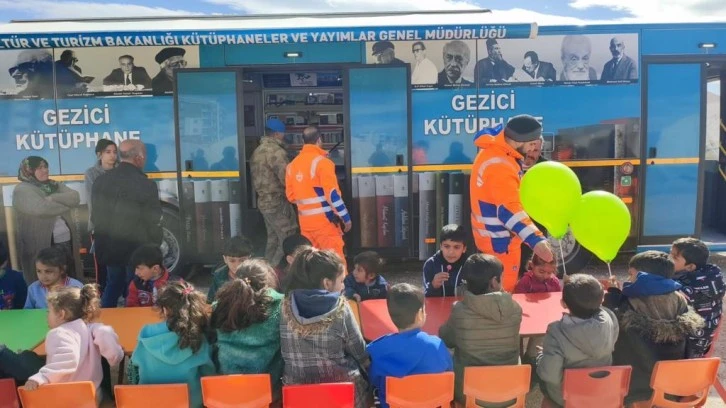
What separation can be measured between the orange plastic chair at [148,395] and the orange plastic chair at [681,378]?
6.47ft

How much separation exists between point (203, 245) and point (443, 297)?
9.64ft

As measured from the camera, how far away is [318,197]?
480 cm

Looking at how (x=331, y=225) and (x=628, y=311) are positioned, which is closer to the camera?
(x=628, y=311)

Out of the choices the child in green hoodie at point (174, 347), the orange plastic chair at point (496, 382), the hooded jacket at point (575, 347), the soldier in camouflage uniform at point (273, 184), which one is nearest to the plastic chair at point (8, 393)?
the child in green hoodie at point (174, 347)

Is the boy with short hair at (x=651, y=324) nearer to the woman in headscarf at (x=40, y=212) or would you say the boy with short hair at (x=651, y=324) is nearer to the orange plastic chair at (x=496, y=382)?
the orange plastic chair at (x=496, y=382)

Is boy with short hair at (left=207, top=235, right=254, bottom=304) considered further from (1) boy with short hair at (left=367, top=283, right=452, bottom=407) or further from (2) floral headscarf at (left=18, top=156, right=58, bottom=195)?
(2) floral headscarf at (left=18, top=156, right=58, bottom=195)

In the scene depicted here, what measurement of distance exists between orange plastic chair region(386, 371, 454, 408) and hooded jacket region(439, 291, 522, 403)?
1.12 feet

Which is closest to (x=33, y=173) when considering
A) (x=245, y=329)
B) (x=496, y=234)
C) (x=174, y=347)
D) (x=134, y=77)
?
(x=134, y=77)

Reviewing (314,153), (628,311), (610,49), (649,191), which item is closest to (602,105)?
(610,49)

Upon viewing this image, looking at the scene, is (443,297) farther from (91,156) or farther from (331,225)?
(91,156)

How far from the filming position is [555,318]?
10.5ft

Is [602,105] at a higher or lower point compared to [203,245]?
higher

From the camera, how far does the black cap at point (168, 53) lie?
5.48 meters

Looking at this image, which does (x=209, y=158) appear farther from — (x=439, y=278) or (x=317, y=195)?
(x=439, y=278)
